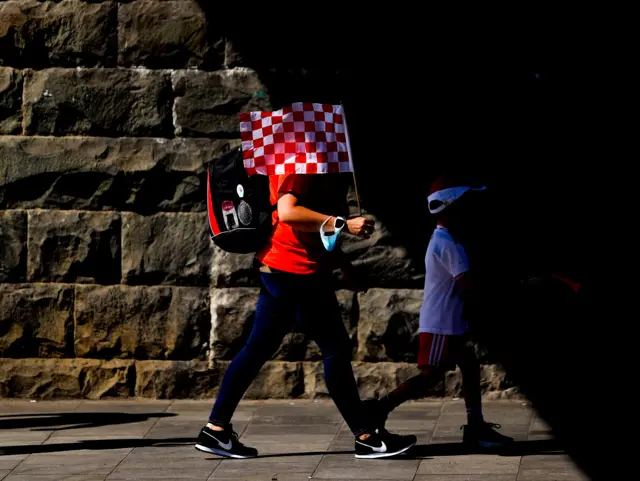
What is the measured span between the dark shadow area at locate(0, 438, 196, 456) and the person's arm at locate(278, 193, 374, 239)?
153cm

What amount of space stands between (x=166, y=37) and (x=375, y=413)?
9.53ft

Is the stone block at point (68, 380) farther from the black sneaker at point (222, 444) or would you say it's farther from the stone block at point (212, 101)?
the black sneaker at point (222, 444)

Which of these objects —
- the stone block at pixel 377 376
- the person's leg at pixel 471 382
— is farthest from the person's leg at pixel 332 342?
the stone block at pixel 377 376

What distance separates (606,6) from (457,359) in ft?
8.42

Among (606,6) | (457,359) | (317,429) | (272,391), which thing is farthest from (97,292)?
(606,6)

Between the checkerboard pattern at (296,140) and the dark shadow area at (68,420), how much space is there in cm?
196

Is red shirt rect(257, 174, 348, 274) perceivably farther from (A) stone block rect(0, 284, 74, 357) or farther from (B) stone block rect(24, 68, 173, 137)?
(A) stone block rect(0, 284, 74, 357)

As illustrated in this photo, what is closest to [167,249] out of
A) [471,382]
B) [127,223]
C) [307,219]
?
[127,223]

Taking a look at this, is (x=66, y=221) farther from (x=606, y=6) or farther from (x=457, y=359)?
(x=606, y=6)

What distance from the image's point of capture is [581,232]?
8258mm

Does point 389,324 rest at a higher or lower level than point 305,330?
lower

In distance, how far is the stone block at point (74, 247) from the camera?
336 inches

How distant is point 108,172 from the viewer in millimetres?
8492

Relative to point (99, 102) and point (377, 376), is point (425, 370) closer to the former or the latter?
point (377, 376)
